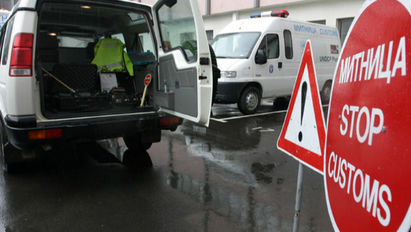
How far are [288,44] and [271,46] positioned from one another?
70cm

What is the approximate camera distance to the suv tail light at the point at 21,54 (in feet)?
10.4

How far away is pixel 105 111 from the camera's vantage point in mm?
4066

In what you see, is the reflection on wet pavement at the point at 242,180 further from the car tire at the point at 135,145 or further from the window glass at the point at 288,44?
the window glass at the point at 288,44

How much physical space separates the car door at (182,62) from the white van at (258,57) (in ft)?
12.7

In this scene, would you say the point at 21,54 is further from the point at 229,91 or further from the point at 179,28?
the point at 229,91

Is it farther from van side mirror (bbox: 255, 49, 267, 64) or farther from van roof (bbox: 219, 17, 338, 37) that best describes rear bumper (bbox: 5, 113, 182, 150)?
van roof (bbox: 219, 17, 338, 37)

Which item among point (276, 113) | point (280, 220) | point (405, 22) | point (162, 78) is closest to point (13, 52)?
point (162, 78)

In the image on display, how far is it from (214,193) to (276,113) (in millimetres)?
5786

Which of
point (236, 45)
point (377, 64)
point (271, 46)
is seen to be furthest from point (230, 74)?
point (377, 64)

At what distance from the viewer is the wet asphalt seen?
2963 millimetres

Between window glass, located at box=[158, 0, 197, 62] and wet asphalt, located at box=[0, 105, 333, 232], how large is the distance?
1.64 m

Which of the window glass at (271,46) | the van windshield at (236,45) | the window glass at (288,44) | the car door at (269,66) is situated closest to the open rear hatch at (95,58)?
the van windshield at (236,45)

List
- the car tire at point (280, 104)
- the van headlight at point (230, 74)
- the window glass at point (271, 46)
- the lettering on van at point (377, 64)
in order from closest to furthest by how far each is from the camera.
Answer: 1. the lettering on van at point (377, 64)
2. the van headlight at point (230, 74)
3. the window glass at point (271, 46)
4. the car tire at point (280, 104)

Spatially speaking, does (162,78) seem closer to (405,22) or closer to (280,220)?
(280,220)
